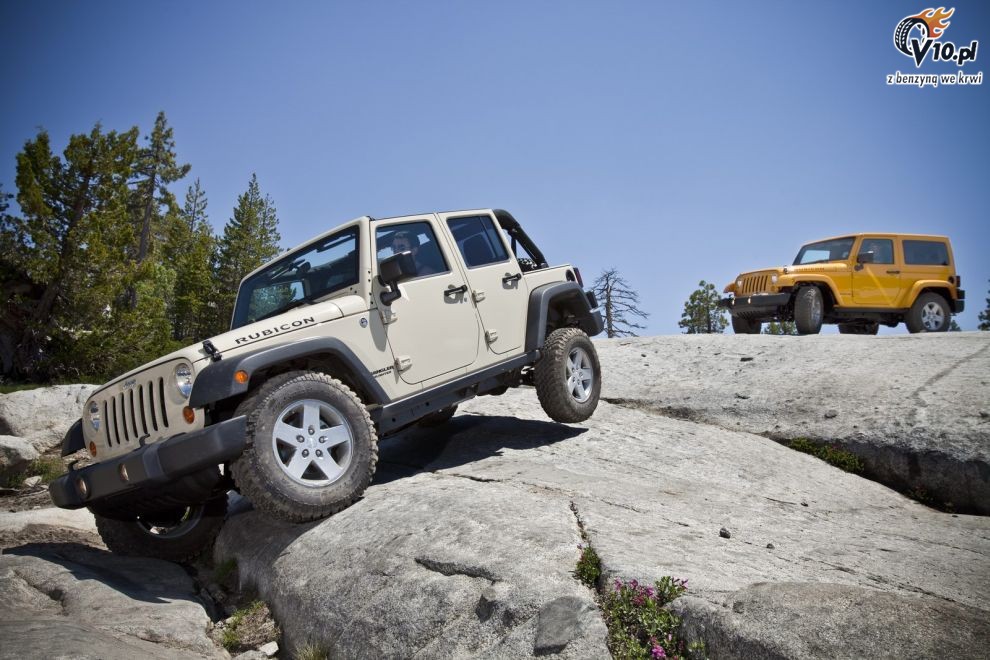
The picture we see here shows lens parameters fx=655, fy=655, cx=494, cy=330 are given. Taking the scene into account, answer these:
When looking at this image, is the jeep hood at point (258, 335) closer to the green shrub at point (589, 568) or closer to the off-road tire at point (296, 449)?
the off-road tire at point (296, 449)

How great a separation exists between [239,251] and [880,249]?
116ft

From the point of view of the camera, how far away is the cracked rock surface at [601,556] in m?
2.77

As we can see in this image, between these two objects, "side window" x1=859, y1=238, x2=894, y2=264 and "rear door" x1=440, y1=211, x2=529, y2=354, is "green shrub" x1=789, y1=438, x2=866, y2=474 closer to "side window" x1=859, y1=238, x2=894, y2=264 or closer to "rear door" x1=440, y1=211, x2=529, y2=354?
"rear door" x1=440, y1=211, x2=529, y2=354

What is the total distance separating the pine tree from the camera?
20.6 metres

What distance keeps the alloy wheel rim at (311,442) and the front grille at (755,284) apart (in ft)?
34.4

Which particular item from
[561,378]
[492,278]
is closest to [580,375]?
[561,378]

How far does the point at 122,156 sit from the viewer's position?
24016mm

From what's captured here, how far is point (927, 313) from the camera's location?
1384 centimetres

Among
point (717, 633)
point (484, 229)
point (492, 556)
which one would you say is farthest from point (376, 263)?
point (717, 633)

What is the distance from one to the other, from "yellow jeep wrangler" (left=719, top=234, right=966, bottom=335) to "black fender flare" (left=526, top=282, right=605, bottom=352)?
6601mm

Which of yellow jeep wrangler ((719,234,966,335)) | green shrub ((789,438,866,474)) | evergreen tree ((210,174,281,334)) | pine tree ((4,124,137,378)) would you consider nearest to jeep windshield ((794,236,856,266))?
yellow jeep wrangler ((719,234,966,335))

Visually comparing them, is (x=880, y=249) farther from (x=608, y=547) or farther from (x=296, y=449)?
(x=296, y=449)

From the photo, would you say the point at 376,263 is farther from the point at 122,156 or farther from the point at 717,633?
the point at 122,156

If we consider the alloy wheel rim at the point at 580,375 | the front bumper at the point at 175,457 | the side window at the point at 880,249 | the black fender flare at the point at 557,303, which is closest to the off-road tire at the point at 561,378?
the alloy wheel rim at the point at 580,375
